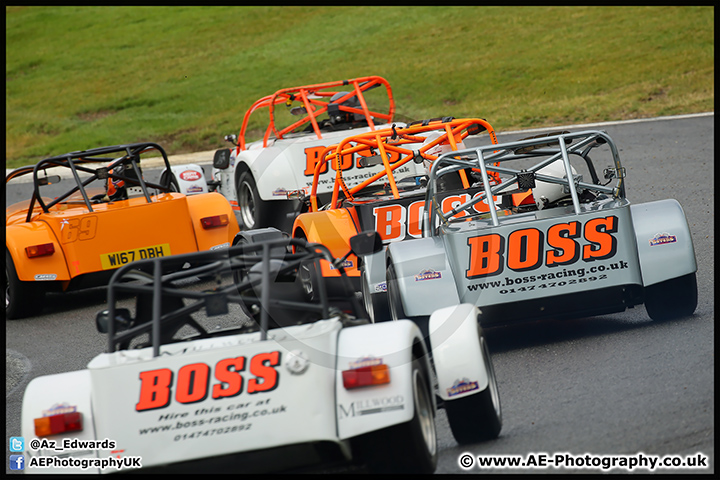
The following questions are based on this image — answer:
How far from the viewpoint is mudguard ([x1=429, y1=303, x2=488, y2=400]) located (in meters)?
Result: 4.53

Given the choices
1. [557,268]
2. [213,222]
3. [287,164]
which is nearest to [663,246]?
[557,268]

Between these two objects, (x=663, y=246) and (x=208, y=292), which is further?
(x=663, y=246)

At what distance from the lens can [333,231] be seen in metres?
7.69

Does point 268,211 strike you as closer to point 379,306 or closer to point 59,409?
point 379,306

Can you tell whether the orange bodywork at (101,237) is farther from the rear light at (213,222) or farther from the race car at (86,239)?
the rear light at (213,222)

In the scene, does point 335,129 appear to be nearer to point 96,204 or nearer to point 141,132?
point 96,204

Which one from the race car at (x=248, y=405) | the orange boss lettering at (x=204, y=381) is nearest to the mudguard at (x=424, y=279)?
the race car at (x=248, y=405)

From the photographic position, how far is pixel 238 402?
3.98 metres

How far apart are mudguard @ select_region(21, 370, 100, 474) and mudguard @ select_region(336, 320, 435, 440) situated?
1.15 metres

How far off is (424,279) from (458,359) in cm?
166


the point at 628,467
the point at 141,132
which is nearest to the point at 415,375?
the point at 628,467

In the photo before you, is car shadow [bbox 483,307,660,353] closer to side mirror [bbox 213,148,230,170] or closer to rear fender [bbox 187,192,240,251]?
rear fender [bbox 187,192,240,251]

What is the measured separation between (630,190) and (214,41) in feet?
106
